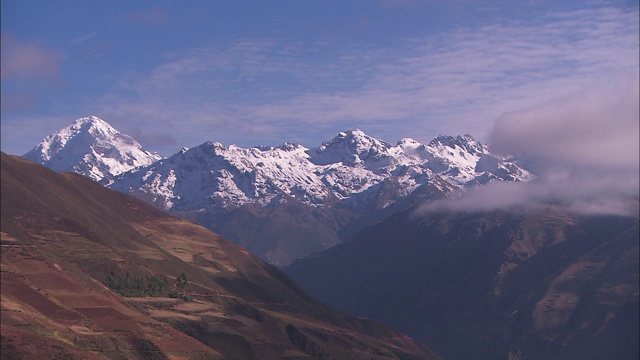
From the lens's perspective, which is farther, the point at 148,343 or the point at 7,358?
the point at 148,343

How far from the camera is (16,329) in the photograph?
563 feet

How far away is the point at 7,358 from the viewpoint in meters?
164

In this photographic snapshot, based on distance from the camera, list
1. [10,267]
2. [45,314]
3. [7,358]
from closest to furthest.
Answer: [7,358] → [45,314] → [10,267]

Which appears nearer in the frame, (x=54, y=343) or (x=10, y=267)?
(x=54, y=343)

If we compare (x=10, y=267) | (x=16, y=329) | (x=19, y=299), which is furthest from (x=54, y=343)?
(x=10, y=267)

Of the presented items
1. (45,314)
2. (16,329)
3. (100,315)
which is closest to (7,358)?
(16,329)

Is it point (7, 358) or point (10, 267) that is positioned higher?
point (10, 267)

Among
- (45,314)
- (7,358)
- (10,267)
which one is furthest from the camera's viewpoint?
(10,267)

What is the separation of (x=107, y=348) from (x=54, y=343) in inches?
673

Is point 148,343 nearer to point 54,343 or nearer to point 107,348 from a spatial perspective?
point 107,348

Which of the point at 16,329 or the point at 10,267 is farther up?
the point at 10,267

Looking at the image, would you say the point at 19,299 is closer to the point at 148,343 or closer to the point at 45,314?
the point at 45,314

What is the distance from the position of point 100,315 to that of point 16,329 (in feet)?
97.0

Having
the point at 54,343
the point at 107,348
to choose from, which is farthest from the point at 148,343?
the point at 54,343
